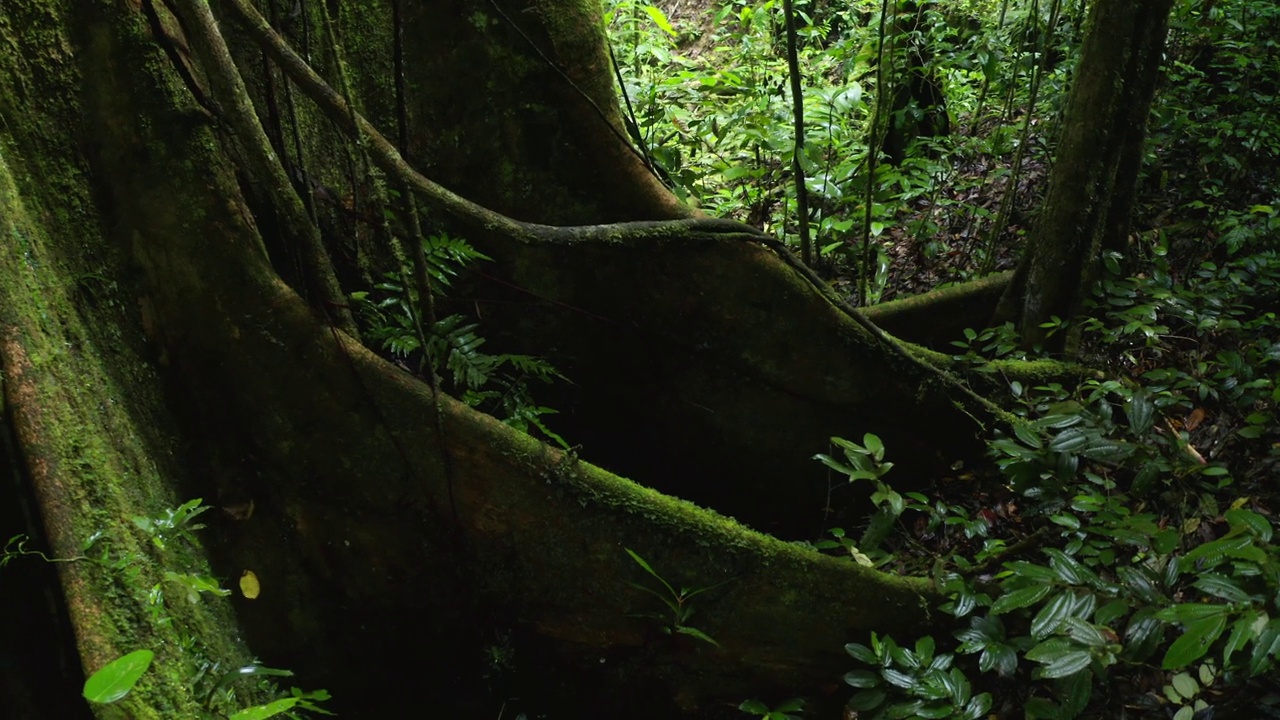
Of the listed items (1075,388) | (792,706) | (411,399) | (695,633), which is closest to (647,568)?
(695,633)

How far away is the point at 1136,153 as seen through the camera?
393 centimetres

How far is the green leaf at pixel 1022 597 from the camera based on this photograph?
227 cm

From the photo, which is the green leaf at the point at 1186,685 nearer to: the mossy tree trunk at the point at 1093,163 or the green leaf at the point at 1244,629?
the green leaf at the point at 1244,629

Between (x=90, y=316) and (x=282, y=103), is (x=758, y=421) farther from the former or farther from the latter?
(x=90, y=316)

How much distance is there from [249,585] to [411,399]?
71 cm

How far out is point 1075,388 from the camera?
363cm

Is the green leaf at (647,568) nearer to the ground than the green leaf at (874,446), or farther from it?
nearer to the ground

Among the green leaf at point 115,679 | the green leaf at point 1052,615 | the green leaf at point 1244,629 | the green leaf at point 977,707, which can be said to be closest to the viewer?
the green leaf at point 115,679

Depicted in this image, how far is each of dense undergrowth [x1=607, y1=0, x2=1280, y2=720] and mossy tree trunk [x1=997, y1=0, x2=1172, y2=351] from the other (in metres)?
0.16

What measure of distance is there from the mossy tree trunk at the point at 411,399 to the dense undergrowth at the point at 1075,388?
1.05 feet

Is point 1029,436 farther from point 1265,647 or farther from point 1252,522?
point 1265,647

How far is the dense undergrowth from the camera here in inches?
87.4

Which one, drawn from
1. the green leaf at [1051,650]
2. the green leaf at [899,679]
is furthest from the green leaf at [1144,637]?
the green leaf at [899,679]

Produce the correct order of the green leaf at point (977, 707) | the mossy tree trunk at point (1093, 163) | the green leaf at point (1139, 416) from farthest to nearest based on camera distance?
the mossy tree trunk at point (1093, 163) → the green leaf at point (1139, 416) → the green leaf at point (977, 707)
